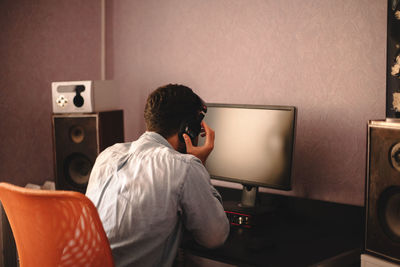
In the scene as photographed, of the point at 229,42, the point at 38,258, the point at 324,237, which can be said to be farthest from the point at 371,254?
the point at 229,42

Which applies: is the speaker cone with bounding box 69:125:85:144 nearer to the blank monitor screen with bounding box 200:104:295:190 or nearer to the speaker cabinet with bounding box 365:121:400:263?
the blank monitor screen with bounding box 200:104:295:190

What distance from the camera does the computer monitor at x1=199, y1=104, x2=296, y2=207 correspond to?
178 cm

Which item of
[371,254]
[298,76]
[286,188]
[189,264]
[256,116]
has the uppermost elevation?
[298,76]

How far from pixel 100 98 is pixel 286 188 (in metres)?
1.17

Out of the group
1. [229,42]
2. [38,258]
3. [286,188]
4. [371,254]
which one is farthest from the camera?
[229,42]

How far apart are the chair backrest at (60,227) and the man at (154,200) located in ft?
0.45

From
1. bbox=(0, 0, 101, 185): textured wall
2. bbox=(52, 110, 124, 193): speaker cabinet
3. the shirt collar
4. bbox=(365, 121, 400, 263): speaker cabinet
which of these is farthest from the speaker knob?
bbox=(0, 0, 101, 185): textured wall

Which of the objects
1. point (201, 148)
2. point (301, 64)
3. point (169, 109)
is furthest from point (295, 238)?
point (301, 64)

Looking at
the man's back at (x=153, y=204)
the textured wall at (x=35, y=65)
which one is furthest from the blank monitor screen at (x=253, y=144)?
the textured wall at (x=35, y=65)

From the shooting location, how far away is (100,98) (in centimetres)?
231

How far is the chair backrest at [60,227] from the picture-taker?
1065 mm

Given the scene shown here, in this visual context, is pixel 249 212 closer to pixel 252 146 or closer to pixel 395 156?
pixel 252 146

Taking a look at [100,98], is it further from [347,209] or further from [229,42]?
[347,209]

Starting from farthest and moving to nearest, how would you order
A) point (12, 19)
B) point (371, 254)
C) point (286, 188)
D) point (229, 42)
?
1. point (12, 19)
2. point (229, 42)
3. point (286, 188)
4. point (371, 254)
